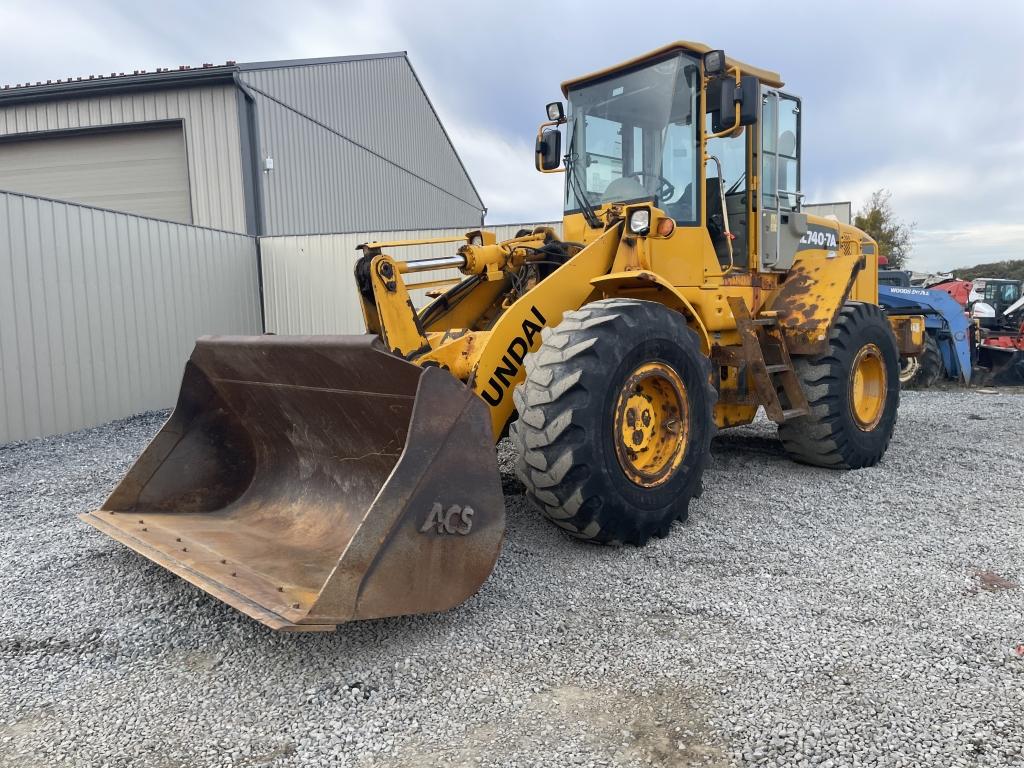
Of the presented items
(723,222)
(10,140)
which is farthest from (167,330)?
(723,222)

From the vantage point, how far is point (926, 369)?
11711 mm

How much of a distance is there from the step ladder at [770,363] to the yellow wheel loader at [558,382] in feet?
0.06

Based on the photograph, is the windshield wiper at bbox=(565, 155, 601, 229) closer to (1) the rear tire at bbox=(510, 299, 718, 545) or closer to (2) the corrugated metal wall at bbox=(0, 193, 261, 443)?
(1) the rear tire at bbox=(510, 299, 718, 545)

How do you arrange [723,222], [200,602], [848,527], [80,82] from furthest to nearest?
[80,82]
[723,222]
[848,527]
[200,602]

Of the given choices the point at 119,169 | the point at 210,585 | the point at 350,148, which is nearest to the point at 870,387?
the point at 210,585

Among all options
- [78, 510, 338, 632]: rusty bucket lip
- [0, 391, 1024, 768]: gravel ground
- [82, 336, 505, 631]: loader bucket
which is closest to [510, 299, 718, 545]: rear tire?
[0, 391, 1024, 768]: gravel ground

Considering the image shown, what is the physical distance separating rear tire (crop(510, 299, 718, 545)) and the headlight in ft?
2.13

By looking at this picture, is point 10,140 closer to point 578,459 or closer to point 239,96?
point 239,96

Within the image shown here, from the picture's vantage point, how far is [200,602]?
327 cm

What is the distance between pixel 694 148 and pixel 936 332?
8.52m

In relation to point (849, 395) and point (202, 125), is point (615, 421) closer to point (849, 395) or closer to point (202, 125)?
point (849, 395)

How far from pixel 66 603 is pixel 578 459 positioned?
2390mm

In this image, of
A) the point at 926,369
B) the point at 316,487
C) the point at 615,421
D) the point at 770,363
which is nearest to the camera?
the point at 615,421

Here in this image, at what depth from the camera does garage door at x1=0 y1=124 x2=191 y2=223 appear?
1312cm
